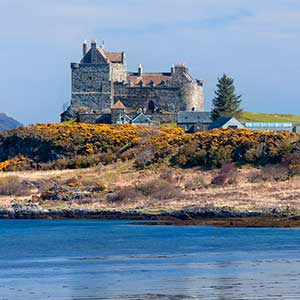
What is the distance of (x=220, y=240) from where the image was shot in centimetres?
4850

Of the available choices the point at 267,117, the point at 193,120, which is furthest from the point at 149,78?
the point at 267,117

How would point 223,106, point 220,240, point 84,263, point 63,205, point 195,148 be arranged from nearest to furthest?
A: point 84,263 < point 220,240 < point 63,205 < point 195,148 < point 223,106

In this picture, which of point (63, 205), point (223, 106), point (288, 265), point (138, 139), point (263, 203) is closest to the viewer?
point (288, 265)

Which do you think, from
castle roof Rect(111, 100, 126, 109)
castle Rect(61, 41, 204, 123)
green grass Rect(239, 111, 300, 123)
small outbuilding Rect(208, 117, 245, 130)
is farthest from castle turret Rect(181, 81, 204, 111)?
small outbuilding Rect(208, 117, 245, 130)

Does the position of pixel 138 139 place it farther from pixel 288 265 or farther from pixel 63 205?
pixel 288 265

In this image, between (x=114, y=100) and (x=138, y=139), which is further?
(x=114, y=100)

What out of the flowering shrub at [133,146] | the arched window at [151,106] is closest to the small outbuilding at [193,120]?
the flowering shrub at [133,146]

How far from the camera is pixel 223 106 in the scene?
98.8 m

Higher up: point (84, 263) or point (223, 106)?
point (223, 106)

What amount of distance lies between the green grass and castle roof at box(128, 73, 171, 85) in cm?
839

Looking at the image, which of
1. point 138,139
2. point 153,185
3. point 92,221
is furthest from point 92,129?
point 92,221

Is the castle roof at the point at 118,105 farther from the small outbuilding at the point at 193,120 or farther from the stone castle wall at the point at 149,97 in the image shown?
the small outbuilding at the point at 193,120

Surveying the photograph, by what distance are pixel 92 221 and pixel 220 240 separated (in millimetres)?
15093

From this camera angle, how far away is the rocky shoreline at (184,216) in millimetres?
55247
